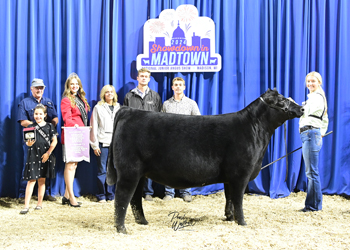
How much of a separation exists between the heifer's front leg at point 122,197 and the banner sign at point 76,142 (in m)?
1.43

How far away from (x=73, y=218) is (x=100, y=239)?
101cm

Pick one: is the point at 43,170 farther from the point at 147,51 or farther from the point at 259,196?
the point at 259,196

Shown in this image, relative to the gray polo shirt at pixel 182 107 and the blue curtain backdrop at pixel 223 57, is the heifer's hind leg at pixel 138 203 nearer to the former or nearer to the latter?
the gray polo shirt at pixel 182 107

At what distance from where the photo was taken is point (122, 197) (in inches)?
96.5

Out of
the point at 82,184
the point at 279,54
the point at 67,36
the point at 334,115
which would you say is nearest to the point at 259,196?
the point at 334,115

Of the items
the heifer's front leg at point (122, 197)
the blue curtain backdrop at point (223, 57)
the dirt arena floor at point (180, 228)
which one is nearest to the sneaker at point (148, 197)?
the dirt arena floor at point (180, 228)

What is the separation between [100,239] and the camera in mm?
2240

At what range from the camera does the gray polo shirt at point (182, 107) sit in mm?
3941

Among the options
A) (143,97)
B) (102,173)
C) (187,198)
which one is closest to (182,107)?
(143,97)

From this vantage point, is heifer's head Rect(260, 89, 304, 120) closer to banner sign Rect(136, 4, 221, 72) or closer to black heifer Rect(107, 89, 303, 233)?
black heifer Rect(107, 89, 303, 233)

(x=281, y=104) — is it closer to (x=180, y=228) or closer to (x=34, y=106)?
(x=180, y=228)

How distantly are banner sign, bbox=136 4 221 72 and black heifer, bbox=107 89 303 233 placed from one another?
1790 millimetres

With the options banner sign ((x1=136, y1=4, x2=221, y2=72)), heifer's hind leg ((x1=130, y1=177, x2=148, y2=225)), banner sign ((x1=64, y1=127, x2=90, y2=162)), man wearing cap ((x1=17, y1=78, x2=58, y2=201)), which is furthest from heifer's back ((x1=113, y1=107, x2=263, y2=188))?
banner sign ((x1=136, y1=4, x2=221, y2=72))

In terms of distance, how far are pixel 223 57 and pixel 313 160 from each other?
1.84m
